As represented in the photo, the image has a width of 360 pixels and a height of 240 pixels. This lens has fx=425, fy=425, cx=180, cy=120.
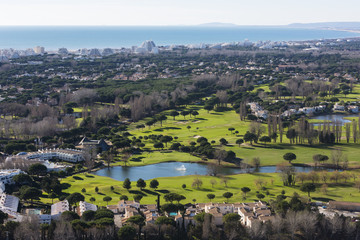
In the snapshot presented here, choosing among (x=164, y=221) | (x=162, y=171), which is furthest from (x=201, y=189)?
(x=164, y=221)

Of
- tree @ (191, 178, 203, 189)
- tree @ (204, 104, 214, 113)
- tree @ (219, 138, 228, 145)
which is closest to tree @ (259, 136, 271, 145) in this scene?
tree @ (219, 138, 228, 145)

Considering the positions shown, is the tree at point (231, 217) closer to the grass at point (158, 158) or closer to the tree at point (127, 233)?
the tree at point (127, 233)

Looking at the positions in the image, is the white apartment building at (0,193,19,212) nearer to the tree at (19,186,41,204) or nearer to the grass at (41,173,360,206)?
the tree at (19,186,41,204)

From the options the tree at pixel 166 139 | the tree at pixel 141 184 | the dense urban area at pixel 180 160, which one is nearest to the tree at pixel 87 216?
the dense urban area at pixel 180 160

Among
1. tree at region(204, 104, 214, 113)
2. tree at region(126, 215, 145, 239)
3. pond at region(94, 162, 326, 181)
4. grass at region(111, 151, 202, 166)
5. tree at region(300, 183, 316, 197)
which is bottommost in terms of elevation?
pond at region(94, 162, 326, 181)

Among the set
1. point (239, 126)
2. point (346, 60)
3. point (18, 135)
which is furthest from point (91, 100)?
point (346, 60)
